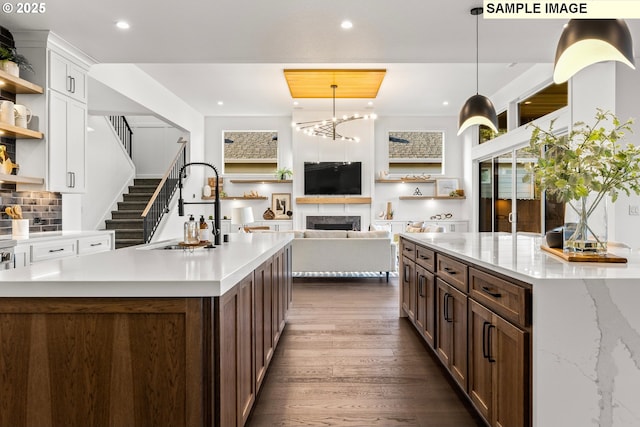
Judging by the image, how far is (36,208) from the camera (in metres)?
4.25

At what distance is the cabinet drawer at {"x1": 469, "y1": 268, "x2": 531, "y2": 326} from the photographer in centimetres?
150

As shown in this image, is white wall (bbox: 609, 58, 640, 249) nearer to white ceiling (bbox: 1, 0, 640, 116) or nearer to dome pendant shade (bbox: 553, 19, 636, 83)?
white ceiling (bbox: 1, 0, 640, 116)

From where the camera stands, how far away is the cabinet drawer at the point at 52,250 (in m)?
3.39

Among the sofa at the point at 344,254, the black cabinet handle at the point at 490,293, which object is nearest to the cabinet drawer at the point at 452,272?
the black cabinet handle at the point at 490,293

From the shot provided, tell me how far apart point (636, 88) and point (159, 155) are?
9.66m

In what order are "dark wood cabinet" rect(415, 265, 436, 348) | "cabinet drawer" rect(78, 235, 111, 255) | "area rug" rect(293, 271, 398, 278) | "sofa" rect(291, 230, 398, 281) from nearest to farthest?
"dark wood cabinet" rect(415, 265, 436, 348), "cabinet drawer" rect(78, 235, 111, 255), "sofa" rect(291, 230, 398, 281), "area rug" rect(293, 271, 398, 278)

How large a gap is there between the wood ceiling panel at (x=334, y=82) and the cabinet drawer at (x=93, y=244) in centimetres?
385

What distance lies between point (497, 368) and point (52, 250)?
3.66 m

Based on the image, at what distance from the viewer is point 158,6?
141 inches

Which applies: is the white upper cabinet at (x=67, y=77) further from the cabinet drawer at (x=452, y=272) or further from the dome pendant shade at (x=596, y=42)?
the dome pendant shade at (x=596, y=42)

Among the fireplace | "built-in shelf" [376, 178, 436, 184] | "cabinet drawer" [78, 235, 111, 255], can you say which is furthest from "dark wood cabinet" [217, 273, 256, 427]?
"built-in shelf" [376, 178, 436, 184]

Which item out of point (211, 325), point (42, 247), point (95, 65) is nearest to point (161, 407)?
point (211, 325)

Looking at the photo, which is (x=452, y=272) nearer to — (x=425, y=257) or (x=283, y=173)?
(x=425, y=257)

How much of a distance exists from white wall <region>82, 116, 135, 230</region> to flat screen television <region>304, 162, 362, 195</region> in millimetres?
4169
